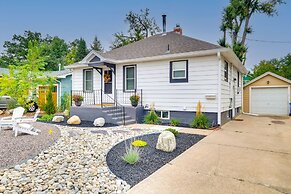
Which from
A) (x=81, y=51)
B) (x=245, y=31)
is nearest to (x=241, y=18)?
(x=245, y=31)

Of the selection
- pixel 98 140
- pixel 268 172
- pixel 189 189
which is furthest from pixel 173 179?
pixel 98 140

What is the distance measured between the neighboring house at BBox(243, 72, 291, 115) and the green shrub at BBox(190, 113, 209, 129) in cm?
932

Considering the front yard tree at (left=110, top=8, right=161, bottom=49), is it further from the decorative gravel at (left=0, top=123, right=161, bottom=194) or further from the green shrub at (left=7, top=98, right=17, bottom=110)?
the decorative gravel at (left=0, top=123, right=161, bottom=194)

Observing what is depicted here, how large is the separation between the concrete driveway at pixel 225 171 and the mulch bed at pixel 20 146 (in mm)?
2728

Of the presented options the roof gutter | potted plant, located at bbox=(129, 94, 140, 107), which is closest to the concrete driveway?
the roof gutter

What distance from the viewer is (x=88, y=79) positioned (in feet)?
39.0

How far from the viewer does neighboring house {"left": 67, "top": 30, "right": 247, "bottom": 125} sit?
8539mm

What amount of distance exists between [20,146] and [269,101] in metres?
16.4

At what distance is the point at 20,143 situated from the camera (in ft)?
16.7

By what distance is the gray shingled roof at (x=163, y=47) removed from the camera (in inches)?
366

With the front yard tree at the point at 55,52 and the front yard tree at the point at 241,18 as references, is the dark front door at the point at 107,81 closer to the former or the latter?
the front yard tree at the point at 241,18

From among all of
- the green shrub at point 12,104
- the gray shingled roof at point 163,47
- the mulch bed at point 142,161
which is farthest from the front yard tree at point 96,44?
the mulch bed at point 142,161

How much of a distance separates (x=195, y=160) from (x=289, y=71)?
26.9 m

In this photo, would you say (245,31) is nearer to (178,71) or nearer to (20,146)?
(178,71)
